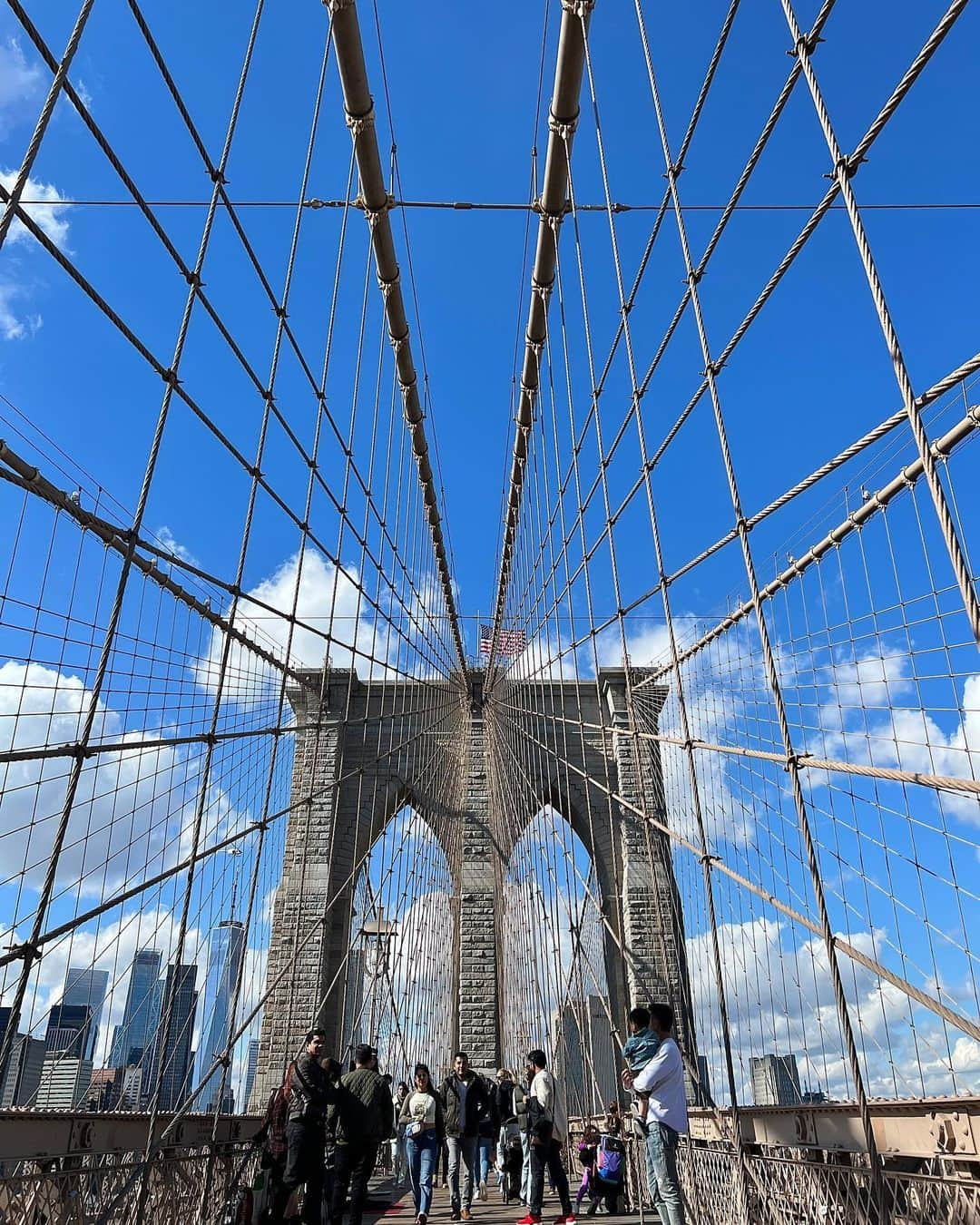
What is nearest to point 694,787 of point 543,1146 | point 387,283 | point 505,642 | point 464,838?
point 543,1146

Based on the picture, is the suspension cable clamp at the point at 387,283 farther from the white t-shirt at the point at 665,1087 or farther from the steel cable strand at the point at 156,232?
the white t-shirt at the point at 665,1087

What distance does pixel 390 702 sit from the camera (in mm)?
18250

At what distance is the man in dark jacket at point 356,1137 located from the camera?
170 inches

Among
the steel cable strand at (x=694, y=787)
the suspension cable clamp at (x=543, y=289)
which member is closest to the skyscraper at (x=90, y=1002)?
the steel cable strand at (x=694, y=787)

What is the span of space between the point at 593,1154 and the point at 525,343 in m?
8.20

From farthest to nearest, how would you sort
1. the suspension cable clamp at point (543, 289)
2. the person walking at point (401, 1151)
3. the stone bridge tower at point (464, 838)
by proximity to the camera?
1. the stone bridge tower at point (464, 838)
2. the suspension cable clamp at point (543, 289)
3. the person walking at point (401, 1151)

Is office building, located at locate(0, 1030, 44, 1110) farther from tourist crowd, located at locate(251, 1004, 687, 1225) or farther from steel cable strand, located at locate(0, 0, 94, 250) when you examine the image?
steel cable strand, located at locate(0, 0, 94, 250)

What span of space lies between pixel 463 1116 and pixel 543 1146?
0.78m

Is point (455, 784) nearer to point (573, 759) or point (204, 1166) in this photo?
point (573, 759)

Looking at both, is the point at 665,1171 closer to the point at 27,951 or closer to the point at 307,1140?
the point at 307,1140

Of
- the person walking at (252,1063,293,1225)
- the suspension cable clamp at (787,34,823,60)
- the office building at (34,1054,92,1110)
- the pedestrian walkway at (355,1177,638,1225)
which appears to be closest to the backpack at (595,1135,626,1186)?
the pedestrian walkway at (355,1177,638,1225)

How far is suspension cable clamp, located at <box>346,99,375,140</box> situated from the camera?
6172mm

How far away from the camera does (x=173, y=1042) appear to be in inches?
237

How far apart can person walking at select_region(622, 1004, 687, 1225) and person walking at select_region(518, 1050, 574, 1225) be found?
1990 mm
